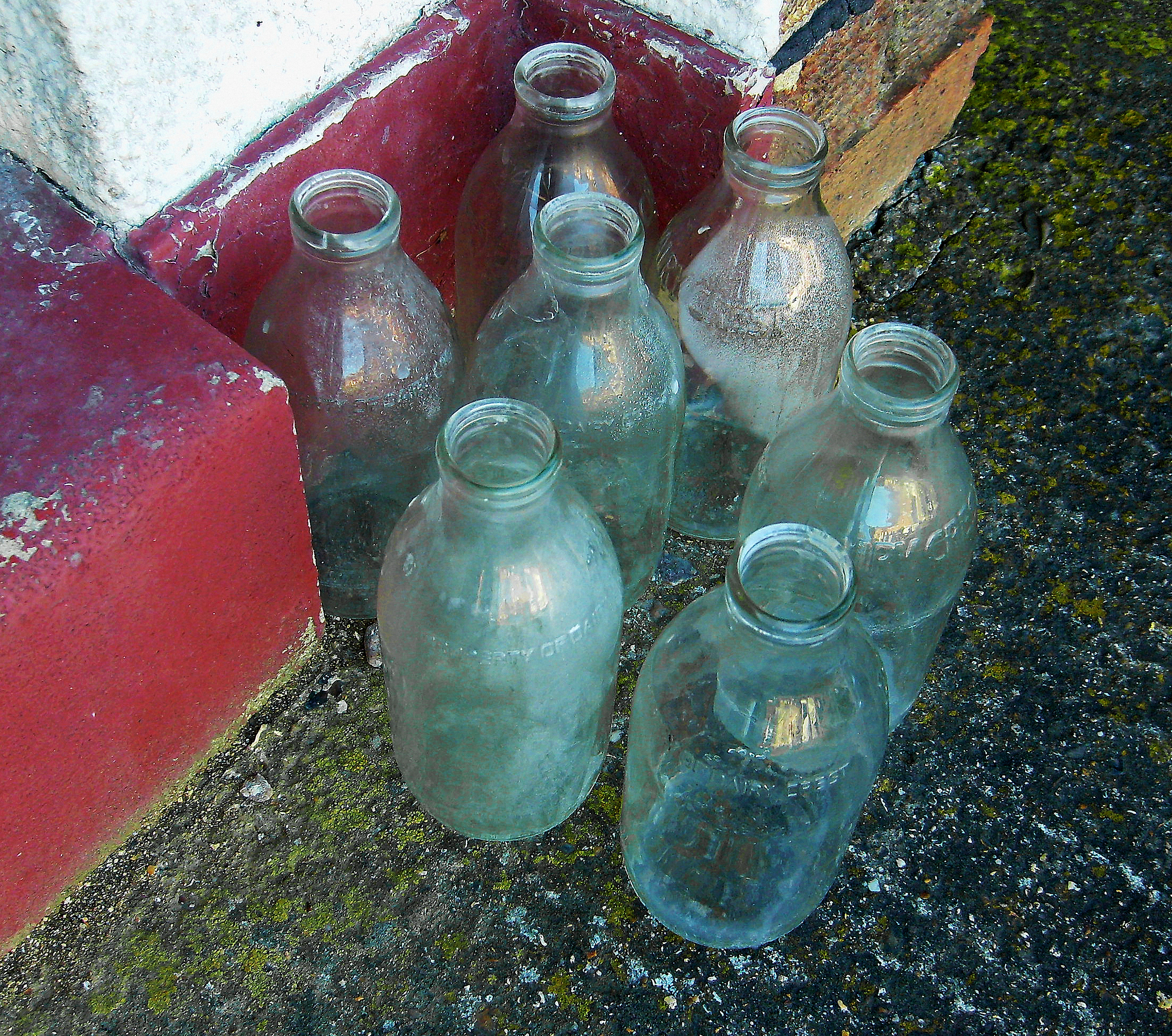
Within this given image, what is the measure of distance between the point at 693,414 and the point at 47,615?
0.91 metres

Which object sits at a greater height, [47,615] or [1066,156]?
[47,615]

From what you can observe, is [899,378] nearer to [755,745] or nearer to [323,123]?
[755,745]

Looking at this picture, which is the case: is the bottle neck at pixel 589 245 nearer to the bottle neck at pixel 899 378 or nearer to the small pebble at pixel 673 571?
the bottle neck at pixel 899 378

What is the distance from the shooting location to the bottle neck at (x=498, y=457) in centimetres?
111

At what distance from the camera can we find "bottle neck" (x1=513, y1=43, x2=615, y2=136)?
1485 mm

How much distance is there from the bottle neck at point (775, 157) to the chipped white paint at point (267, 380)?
2.01ft

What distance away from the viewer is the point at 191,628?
1341mm

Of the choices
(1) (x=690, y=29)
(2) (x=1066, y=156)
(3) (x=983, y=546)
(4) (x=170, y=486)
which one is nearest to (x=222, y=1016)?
(4) (x=170, y=486)

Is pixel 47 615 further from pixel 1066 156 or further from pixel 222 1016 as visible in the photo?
pixel 1066 156

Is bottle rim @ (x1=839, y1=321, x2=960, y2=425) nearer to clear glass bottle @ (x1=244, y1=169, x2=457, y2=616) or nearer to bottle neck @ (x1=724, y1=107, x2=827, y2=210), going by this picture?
bottle neck @ (x1=724, y1=107, x2=827, y2=210)

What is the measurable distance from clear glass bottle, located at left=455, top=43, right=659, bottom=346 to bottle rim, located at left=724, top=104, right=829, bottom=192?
16 cm

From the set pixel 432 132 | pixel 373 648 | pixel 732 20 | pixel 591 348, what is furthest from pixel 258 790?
pixel 732 20

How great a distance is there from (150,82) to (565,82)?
0.54 meters

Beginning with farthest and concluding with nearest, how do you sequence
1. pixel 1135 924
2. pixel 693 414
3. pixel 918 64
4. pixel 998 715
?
pixel 918 64
pixel 693 414
pixel 998 715
pixel 1135 924
